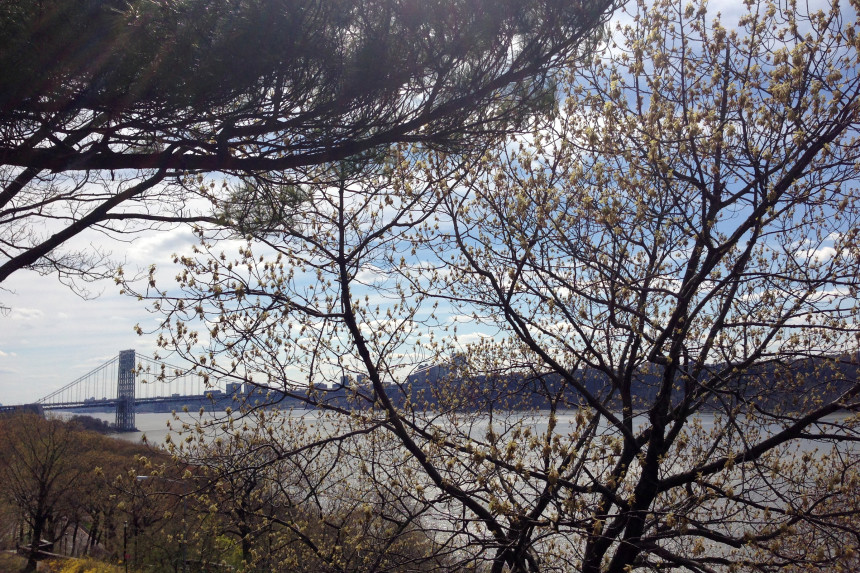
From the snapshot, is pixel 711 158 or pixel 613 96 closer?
pixel 711 158

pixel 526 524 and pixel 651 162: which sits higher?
pixel 651 162

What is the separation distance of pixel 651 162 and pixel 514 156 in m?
0.97

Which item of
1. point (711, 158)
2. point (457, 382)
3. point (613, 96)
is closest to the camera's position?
point (711, 158)

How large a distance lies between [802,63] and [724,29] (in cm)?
72

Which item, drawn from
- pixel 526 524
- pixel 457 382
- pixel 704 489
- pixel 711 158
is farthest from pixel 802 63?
pixel 457 382

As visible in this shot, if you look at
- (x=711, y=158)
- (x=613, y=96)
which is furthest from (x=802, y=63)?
(x=613, y=96)

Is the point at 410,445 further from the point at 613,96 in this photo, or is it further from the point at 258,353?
the point at 613,96

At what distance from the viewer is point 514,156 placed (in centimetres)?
422

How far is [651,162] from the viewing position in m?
3.55

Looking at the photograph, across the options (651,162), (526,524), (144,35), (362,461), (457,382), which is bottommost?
(526,524)

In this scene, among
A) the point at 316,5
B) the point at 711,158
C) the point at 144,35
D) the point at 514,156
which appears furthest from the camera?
the point at 514,156

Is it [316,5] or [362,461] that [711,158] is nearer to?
[316,5]

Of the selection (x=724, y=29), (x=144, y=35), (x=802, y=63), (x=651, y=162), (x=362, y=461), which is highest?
(x=724, y=29)

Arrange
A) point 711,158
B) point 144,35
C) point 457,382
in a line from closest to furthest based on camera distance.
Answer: point 144,35 → point 711,158 → point 457,382
